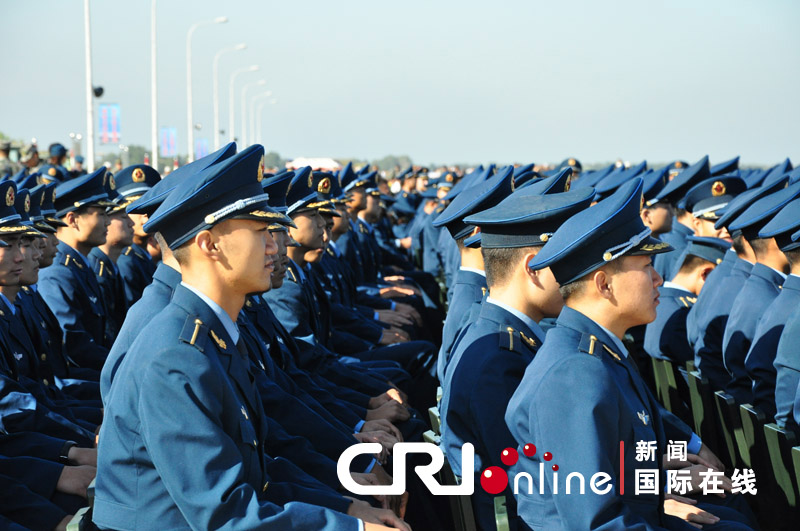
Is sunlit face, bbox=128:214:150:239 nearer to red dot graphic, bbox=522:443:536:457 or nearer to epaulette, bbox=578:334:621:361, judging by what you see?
red dot graphic, bbox=522:443:536:457

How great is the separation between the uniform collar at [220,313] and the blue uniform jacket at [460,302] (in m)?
2.08

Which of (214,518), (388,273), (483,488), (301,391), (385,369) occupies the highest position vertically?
(214,518)

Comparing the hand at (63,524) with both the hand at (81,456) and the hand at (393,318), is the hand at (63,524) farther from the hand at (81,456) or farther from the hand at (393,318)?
the hand at (393,318)

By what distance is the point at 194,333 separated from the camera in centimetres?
283

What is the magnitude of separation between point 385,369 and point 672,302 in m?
2.19

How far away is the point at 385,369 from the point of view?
7.25m

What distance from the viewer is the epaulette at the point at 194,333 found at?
2805 millimetres

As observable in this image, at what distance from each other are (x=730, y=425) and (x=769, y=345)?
1.86 feet

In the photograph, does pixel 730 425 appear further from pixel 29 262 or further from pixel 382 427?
pixel 29 262

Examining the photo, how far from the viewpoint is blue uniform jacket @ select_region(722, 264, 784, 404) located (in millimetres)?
5723

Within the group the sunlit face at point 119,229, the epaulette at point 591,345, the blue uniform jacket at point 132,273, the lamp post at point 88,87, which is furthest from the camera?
the lamp post at point 88,87

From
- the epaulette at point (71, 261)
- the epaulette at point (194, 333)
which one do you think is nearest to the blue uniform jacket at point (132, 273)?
the epaulette at point (71, 261)

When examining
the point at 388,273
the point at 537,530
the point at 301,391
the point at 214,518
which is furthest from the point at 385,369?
the point at 388,273

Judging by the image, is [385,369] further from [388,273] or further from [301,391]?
[388,273]
